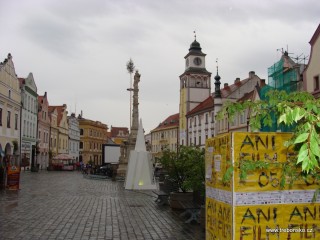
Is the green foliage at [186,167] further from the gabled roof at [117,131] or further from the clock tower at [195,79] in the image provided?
the gabled roof at [117,131]

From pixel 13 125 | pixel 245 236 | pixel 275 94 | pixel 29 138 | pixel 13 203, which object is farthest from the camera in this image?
pixel 29 138

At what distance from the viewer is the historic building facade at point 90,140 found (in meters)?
87.0

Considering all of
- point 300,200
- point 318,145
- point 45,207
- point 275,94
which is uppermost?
point 275,94

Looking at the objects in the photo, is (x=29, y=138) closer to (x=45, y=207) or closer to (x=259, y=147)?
(x=45, y=207)

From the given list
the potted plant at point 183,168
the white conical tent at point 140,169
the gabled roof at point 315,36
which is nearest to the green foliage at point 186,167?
the potted plant at point 183,168

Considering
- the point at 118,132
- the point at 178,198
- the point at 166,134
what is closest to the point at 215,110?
the point at 166,134

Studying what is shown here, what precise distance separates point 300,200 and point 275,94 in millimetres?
1881

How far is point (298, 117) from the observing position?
137 inches

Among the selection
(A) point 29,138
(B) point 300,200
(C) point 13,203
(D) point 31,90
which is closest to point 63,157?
(A) point 29,138

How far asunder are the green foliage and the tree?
288 inches

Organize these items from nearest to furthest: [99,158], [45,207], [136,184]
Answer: [45,207]
[136,184]
[99,158]

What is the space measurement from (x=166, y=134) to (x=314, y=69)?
6668cm

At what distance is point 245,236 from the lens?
542 centimetres

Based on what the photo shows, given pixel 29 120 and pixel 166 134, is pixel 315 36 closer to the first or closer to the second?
pixel 29 120
